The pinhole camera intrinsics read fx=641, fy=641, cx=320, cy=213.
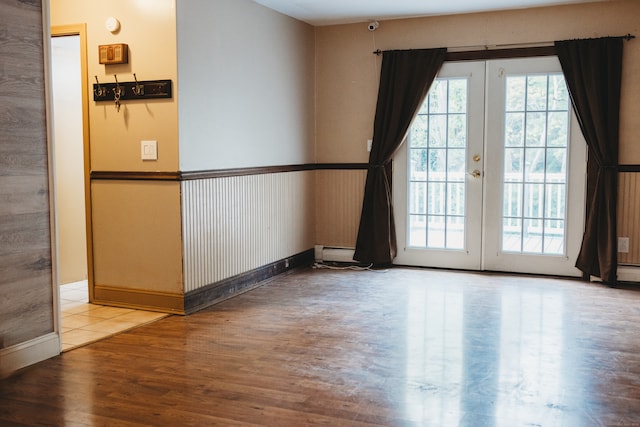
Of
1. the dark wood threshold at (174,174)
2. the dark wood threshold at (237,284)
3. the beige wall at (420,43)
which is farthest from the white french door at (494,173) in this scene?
the dark wood threshold at (174,174)

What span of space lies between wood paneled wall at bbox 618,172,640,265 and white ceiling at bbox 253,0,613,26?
1.58m

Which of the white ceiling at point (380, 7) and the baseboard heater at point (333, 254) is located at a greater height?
the white ceiling at point (380, 7)

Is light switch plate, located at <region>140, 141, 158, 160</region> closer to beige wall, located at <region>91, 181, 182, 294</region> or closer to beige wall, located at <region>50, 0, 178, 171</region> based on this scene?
beige wall, located at <region>50, 0, 178, 171</region>

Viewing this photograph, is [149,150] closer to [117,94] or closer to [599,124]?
[117,94]

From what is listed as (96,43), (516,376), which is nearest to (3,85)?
(96,43)

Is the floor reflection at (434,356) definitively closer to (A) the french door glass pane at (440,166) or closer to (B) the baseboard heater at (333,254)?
(A) the french door glass pane at (440,166)

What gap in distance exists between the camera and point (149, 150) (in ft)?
14.8

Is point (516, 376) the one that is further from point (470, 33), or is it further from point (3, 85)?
point (470, 33)

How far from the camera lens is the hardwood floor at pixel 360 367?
2834 millimetres

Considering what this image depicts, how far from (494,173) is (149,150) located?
3.14 m

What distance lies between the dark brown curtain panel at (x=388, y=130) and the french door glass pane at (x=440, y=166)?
0.47ft

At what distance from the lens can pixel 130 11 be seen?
4469 mm

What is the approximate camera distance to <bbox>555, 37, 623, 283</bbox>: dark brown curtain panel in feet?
17.8

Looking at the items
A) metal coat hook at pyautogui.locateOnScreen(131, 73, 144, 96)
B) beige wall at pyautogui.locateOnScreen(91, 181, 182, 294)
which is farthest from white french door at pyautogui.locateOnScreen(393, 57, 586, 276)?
metal coat hook at pyautogui.locateOnScreen(131, 73, 144, 96)
